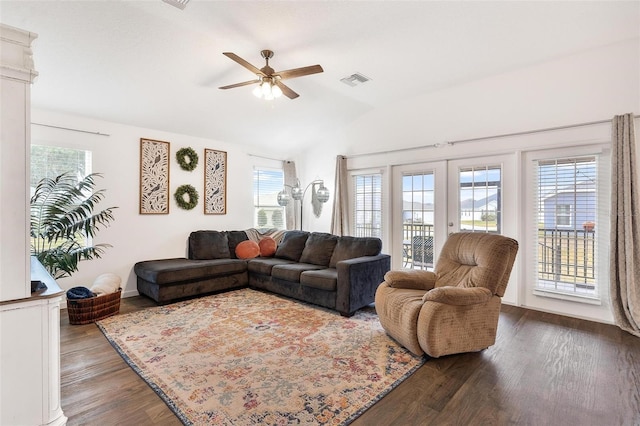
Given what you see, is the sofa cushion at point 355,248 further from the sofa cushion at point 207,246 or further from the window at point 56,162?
the window at point 56,162

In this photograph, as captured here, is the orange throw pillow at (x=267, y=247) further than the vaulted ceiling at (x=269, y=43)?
Yes

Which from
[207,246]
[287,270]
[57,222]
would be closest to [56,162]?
[57,222]

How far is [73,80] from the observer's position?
3.29m

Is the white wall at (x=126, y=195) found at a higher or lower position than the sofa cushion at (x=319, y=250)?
higher

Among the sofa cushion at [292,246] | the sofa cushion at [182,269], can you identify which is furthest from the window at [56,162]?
the sofa cushion at [292,246]

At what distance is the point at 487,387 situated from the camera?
2107mm

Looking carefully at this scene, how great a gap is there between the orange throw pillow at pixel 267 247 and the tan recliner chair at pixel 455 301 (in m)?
2.48

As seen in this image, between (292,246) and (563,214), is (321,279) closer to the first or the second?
(292,246)

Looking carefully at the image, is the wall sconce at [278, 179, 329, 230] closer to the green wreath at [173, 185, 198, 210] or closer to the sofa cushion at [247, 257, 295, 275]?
the sofa cushion at [247, 257, 295, 275]

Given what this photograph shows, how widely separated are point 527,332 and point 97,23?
4985 mm

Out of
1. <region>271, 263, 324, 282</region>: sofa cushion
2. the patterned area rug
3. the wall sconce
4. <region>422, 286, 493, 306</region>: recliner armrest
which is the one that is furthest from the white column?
the wall sconce

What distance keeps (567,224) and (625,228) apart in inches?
21.4

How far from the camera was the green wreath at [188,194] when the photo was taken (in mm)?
4797

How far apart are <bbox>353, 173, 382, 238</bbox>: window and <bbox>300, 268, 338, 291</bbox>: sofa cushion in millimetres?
1767
